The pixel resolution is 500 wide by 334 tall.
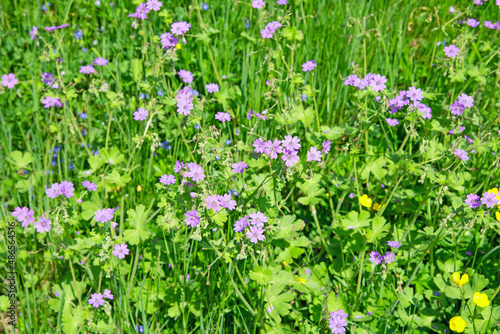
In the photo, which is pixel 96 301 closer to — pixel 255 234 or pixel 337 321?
pixel 255 234

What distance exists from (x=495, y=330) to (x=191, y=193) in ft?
6.24

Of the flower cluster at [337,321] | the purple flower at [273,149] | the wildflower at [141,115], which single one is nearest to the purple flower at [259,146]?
the purple flower at [273,149]

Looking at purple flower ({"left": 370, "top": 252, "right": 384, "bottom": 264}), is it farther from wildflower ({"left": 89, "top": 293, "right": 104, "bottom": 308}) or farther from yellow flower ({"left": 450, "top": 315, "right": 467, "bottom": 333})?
wildflower ({"left": 89, "top": 293, "right": 104, "bottom": 308})

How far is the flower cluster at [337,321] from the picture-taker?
7.95 feet

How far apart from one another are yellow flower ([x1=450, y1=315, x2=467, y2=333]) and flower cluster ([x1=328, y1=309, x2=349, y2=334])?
1.96ft

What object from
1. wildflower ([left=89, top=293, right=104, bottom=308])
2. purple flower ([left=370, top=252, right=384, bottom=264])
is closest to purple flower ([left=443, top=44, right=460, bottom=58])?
purple flower ([left=370, top=252, right=384, bottom=264])

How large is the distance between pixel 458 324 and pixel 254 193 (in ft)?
4.49

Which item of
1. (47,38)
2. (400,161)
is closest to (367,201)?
(400,161)

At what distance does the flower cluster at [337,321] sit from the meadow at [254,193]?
0.01 meters

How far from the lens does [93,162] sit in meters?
3.05

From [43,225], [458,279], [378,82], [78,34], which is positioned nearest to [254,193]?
[378,82]

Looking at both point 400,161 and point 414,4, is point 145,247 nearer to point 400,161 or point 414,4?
point 400,161

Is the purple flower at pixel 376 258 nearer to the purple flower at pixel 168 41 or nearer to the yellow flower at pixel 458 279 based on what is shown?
the yellow flower at pixel 458 279

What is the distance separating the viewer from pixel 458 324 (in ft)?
8.14
